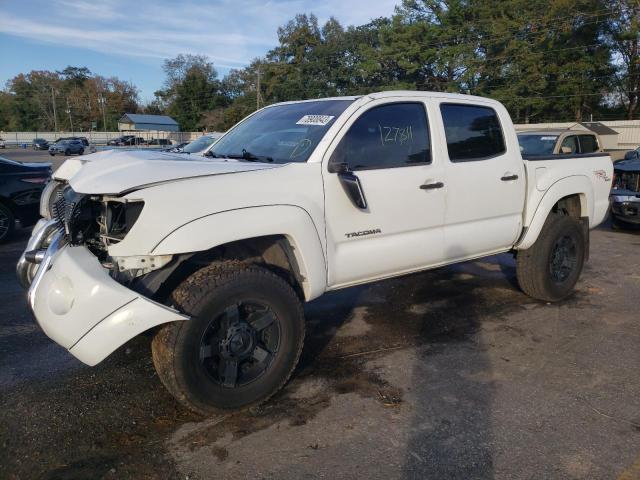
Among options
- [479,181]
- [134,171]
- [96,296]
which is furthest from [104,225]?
[479,181]

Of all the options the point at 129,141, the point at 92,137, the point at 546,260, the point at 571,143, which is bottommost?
the point at 546,260

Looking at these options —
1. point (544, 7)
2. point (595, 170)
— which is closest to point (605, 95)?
point (544, 7)

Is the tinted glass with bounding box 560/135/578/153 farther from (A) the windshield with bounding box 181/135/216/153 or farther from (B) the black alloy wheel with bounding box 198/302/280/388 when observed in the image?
(B) the black alloy wheel with bounding box 198/302/280/388

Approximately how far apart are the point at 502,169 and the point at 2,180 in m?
7.45

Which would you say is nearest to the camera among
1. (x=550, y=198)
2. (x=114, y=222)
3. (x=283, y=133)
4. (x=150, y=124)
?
(x=114, y=222)

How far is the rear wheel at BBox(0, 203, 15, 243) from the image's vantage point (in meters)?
8.02

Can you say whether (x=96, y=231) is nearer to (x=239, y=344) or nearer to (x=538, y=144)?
(x=239, y=344)

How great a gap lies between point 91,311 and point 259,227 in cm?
100

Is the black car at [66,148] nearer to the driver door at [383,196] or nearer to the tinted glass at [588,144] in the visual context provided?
the tinted glass at [588,144]

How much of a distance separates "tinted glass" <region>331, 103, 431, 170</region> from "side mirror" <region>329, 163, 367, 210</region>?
0.30 ft

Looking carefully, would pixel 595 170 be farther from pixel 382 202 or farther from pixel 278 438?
pixel 278 438

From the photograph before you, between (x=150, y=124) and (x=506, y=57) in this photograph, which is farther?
(x=150, y=124)

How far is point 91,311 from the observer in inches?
104

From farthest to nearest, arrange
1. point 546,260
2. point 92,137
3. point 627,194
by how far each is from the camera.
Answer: point 92,137, point 627,194, point 546,260
